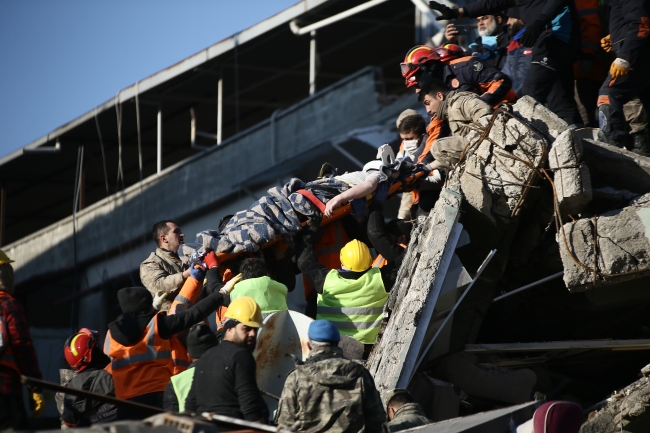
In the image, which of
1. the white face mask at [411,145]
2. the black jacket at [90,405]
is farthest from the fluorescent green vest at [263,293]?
the white face mask at [411,145]

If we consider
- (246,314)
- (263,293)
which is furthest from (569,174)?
(246,314)

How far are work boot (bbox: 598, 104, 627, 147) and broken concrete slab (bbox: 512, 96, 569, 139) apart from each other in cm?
61

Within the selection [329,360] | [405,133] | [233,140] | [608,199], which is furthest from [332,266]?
[233,140]

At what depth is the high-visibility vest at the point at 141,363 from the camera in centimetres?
729

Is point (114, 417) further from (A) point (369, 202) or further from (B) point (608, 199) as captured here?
(B) point (608, 199)

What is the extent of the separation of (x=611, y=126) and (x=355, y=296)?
3.32 m

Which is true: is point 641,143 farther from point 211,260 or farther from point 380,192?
point 211,260

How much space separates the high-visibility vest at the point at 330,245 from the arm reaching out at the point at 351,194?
1.01 feet

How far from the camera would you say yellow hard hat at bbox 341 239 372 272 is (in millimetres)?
8195

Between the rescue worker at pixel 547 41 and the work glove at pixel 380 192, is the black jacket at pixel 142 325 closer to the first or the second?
the work glove at pixel 380 192

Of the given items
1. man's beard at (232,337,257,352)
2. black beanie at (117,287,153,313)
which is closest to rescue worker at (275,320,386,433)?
man's beard at (232,337,257,352)

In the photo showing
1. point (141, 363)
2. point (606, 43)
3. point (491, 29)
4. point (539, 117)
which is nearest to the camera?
point (141, 363)

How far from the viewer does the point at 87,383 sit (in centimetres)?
709

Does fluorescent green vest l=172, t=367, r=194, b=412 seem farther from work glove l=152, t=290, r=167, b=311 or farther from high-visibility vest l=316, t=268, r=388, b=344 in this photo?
work glove l=152, t=290, r=167, b=311
